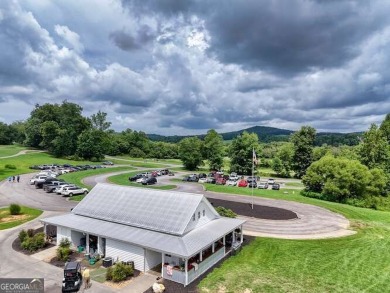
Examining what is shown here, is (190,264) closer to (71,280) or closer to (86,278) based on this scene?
(86,278)

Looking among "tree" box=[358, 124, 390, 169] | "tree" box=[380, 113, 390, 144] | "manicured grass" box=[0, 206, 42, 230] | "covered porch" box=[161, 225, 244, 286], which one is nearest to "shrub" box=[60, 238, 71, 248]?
"covered porch" box=[161, 225, 244, 286]

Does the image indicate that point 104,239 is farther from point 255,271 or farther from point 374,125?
point 374,125

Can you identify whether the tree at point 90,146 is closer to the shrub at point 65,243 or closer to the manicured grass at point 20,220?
the manicured grass at point 20,220

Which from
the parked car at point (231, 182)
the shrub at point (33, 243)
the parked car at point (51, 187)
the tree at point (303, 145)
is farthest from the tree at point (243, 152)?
the shrub at point (33, 243)

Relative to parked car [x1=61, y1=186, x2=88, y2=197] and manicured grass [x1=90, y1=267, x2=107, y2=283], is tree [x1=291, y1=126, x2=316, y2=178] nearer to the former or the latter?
parked car [x1=61, y1=186, x2=88, y2=197]

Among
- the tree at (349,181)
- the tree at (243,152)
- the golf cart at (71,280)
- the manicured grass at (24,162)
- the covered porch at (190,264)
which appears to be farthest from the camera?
the tree at (243,152)
